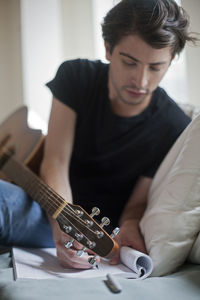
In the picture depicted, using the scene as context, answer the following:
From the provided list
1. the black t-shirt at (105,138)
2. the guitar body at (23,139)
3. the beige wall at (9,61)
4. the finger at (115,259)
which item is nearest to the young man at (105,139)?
the black t-shirt at (105,138)

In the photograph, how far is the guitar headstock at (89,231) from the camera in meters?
0.68

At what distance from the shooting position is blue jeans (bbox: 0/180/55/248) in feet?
2.94

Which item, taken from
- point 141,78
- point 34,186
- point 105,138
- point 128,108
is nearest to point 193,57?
point 141,78

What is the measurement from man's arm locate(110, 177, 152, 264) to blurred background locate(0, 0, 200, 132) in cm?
30

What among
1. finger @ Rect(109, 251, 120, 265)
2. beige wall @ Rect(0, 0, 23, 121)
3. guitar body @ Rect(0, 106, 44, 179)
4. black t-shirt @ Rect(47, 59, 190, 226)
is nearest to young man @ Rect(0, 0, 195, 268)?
black t-shirt @ Rect(47, 59, 190, 226)

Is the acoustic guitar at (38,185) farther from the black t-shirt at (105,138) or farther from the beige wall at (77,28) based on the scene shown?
the beige wall at (77,28)

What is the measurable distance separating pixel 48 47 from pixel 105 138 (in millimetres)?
598

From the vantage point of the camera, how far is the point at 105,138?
112cm

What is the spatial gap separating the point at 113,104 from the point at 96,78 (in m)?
0.12

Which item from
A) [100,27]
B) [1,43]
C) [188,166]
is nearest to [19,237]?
[188,166]

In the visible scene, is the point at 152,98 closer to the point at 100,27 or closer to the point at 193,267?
the point at 100,27

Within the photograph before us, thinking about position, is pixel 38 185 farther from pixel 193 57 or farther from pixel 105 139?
pixel 193 57

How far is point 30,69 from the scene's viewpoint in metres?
1.85

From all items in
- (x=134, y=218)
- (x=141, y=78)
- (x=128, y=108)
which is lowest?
(x=134, y=218)
